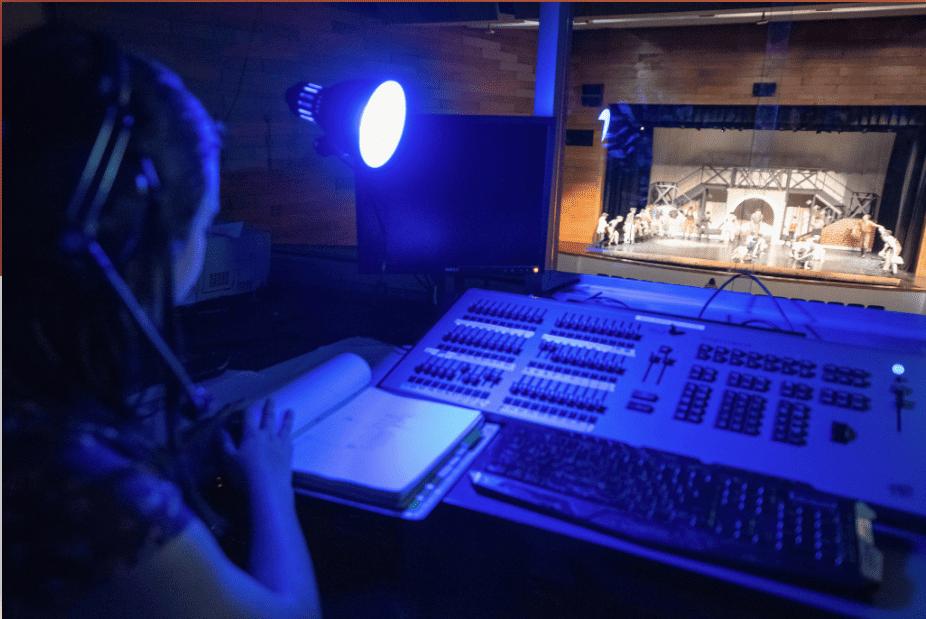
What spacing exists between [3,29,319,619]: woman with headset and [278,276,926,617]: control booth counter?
0.25 meters

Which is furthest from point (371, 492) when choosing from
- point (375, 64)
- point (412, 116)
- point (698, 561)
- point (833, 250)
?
point (833, 250)

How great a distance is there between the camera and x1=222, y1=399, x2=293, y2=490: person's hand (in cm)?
67

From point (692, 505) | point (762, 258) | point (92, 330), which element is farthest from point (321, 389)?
point (762, 258)

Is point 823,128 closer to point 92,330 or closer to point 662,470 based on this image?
point 662,470

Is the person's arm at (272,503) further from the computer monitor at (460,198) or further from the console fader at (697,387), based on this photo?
the computer monitor at (460,198)

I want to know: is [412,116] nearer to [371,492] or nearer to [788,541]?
[371,492]

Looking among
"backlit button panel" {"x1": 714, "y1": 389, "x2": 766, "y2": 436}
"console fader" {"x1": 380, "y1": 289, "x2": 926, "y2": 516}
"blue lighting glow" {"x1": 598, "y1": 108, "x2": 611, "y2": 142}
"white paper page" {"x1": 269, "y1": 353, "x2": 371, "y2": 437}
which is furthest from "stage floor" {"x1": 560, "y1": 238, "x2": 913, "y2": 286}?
"white paper page" {"x1": 269, "y1": 353, "x2": 371, "y2": 437}

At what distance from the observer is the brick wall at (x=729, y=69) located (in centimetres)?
529

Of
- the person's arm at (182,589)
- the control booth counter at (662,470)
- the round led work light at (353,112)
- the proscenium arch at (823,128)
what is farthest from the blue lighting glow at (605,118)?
the person's arm at (182,589)

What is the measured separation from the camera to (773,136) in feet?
20.4

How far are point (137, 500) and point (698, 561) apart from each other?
21.1 inches

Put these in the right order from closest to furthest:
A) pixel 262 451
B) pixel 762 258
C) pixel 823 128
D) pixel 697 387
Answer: pixel 262 451 < pixel 697 387 < pixel 823 128 < pixel 762 258

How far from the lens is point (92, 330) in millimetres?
485

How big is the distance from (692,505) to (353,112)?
30.2 inches
